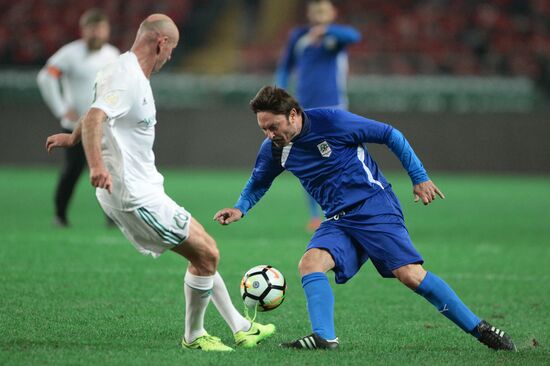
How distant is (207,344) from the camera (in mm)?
5469

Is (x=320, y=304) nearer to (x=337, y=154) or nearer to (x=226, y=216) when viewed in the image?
(x=226, y=216)

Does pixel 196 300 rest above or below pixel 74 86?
below

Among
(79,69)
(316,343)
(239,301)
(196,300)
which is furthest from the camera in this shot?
(79,69)

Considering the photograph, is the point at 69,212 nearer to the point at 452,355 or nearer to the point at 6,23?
the point at 452,355

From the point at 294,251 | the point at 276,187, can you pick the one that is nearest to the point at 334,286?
the point at 294,251

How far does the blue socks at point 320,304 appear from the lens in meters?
5.47

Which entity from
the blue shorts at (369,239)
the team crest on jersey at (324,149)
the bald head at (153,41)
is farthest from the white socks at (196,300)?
the bald head at (153,41)

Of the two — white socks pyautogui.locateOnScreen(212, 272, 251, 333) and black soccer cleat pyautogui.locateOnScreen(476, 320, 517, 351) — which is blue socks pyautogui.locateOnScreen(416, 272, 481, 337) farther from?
white socks pyautogui.locateOnScreen(212, 272, 251, 333)

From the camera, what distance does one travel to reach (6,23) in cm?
2591

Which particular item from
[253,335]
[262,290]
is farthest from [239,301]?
[253,335]

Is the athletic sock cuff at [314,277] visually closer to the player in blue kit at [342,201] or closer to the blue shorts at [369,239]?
the player in blue kit at [342,201]

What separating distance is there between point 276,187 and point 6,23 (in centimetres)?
1008

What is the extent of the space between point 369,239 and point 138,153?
4.63ft

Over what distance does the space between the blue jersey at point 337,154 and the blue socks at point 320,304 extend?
467 millimetres
